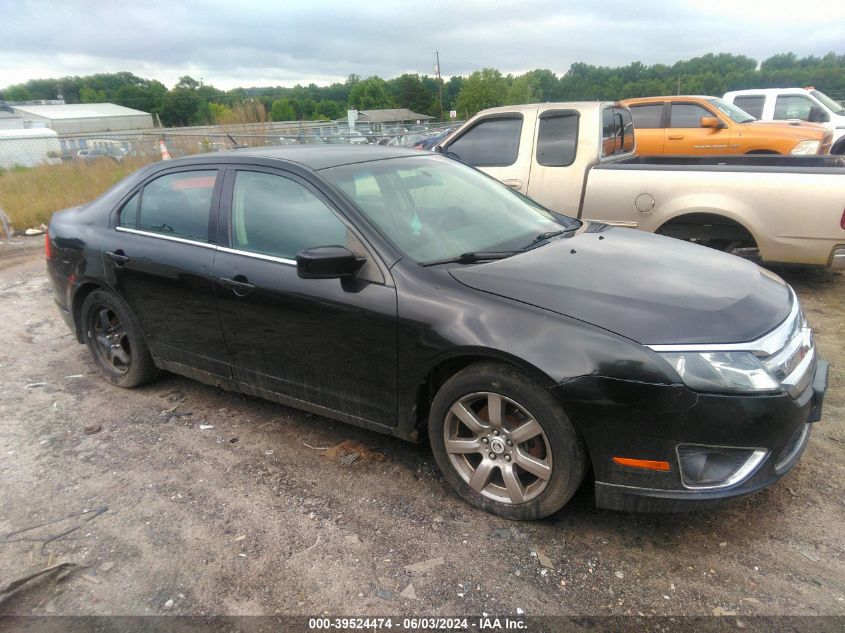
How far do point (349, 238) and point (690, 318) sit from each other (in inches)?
65.2

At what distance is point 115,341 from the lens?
444cm

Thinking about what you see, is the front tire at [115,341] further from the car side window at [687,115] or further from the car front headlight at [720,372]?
the car side window at [687,115]

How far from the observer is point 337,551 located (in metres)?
A: 2.66

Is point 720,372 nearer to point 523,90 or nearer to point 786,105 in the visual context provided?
point 786,105

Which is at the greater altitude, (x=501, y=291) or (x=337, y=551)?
(x=501, y=291)

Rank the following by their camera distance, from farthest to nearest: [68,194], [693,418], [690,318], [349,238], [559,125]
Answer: [68,194] → [559,125] → [349,238] → [690,318] → [693,418]

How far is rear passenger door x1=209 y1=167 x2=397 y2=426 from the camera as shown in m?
2.97

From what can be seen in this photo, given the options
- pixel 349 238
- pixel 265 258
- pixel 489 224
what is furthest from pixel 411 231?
pixel 265 258

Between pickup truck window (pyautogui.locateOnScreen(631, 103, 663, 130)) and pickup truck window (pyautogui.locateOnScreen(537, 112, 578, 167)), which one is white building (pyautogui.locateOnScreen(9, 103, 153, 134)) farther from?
pickup truck window (pyautogui.locateOnScreen(537, 112, 578, 167))

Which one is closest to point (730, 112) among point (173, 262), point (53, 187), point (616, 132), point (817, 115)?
point (817, 115)

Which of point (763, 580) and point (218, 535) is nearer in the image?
point (763, 580)

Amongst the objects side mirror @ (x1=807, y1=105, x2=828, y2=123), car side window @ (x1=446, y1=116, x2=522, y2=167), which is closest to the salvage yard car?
car side window @ (x1=446, y1=116, x2=522, y2=167)

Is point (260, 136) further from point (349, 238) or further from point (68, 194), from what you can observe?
point (349, 238)

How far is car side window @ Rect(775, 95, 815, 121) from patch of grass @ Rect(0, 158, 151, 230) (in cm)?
1487
